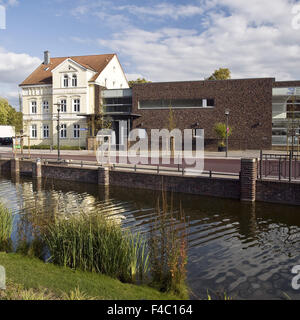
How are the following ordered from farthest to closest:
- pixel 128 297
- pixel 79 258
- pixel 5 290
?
pixel 79 258, pixel 128 297, pixel 5 290

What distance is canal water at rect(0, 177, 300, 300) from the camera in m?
7.39

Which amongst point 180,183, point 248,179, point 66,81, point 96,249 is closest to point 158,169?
point 180,183

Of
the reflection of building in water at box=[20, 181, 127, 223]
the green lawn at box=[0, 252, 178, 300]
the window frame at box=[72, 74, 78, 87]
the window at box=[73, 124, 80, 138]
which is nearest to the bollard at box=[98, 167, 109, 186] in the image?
the reflection of building in water at box=[20, 181, 127, 223]

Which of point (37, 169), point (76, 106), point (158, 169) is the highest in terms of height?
point (76, 106)

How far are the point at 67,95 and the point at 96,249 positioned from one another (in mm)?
39956

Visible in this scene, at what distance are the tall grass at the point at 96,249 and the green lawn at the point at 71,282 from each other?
29cm

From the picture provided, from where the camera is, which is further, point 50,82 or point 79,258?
point 50,82

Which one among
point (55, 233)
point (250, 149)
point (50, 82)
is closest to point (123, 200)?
point (55, 233)

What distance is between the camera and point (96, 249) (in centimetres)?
749

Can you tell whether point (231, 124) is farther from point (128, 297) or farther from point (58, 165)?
point (128, 297)

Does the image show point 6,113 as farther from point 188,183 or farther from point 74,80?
point 188,183

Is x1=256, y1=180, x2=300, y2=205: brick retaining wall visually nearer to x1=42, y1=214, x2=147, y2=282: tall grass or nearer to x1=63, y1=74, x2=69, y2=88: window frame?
x1=42, y1=214, x2=147, y2=282: tall grass

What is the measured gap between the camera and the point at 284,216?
12.9 m

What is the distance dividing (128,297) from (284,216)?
883 centimetres
